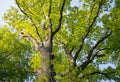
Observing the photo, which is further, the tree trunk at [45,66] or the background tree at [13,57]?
the background tree at [13,57]

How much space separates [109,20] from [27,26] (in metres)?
5.79

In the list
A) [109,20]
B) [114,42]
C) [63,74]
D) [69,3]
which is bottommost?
[63,74]

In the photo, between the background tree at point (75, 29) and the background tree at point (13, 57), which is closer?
the background tree at point (75, 29)

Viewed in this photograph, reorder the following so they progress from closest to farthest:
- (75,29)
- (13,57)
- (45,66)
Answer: (45,66) → (75,29) → (13,57)

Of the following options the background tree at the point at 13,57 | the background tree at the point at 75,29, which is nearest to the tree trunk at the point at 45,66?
the background tree at the point at 75,29

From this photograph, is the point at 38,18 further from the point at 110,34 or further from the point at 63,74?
the point at 63,74

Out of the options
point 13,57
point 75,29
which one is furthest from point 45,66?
point 13,57

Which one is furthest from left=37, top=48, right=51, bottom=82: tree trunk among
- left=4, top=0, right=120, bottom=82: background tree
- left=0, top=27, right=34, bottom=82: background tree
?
left=0, top=27, right=34, bottom=82: background tree

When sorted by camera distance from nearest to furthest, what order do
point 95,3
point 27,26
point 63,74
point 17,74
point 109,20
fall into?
point 63,74, point 95,3, point 109,20, point 27,26, point 17,74

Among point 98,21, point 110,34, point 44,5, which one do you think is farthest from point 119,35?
point 44,5

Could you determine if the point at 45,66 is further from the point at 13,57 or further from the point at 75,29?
the point at 13,57

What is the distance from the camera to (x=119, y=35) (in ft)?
63.1

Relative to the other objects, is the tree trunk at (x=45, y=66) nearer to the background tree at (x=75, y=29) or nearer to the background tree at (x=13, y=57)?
the background tree at (x=75, y=29)

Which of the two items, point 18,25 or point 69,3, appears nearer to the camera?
point 69,3
